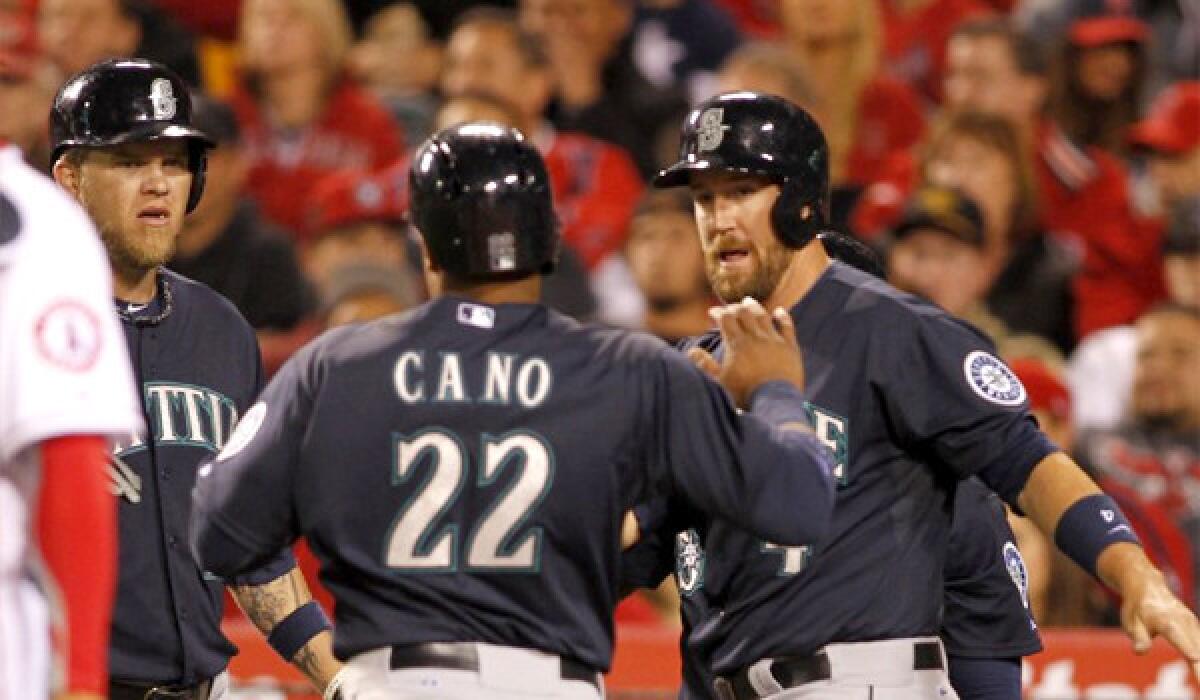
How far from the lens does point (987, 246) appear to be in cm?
920

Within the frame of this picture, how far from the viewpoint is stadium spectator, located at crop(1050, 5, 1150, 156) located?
10219mm

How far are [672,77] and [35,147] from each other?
132 inches

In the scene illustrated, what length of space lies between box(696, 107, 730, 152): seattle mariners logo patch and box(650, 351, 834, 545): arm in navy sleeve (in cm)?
93

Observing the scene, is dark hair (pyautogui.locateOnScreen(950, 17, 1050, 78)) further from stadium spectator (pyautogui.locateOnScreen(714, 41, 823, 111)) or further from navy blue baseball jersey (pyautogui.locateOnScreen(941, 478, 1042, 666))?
navy blue baseball jersey (pyautogui.locateOnScreen(941, 478, 1042, 666))

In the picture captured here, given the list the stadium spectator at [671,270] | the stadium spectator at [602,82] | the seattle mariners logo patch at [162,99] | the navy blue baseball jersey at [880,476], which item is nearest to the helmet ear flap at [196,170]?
the seattle mariners logo patch at [162,99]

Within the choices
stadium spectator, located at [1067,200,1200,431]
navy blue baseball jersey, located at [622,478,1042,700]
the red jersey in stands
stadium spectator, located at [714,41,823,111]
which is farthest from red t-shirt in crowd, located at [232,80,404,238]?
navy blue baseball jersey, located at [622,478,1042,700]

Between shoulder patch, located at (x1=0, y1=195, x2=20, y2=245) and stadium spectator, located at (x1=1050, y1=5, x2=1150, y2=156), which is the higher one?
shoulder patch, located at (x1=0, y1=195, x2=20, y2=245)

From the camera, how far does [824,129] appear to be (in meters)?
9.98

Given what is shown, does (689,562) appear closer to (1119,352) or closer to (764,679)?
(764,679)

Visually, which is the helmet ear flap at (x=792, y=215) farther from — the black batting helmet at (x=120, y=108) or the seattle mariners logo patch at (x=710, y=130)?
the black batting helmet at (x=120, y=108)

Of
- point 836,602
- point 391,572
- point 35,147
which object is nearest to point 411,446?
point 391,572

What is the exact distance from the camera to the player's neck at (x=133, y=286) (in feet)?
16.9

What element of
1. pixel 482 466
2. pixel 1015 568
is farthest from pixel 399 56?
pixel 482 466

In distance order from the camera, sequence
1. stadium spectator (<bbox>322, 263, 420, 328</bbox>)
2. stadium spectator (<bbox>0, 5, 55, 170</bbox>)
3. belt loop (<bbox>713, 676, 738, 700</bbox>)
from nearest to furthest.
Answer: belt loop (<bbox>713, 676, 738, 700</bbox>) → stadium spectator (<bbox>322, 263, 420, 328</bbox>) → stadium spectator (<bbox>0, 5, 55, 170</bbox>)
